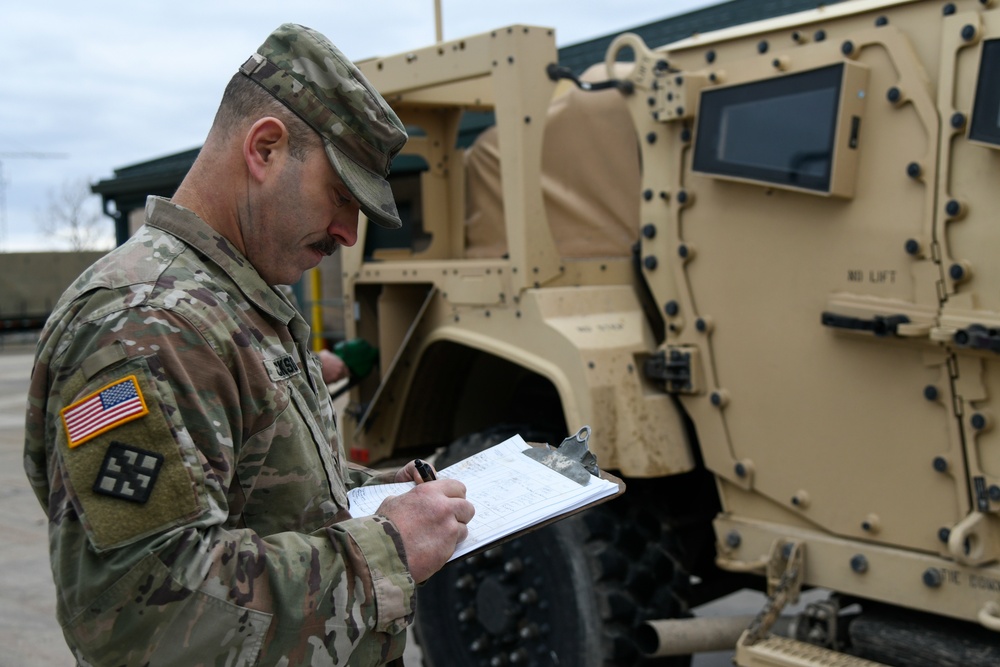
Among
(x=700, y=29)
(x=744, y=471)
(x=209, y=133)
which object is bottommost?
(x=744, y=471)

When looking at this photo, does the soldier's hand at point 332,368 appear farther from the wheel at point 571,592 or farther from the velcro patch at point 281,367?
Answer: the velcro patch at point 281,367

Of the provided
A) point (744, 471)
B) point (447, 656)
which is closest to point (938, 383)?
point (744, 471)

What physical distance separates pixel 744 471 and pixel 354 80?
2.02 meters

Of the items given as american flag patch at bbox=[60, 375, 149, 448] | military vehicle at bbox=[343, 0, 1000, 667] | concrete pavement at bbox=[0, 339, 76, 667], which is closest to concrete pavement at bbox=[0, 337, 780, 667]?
concrete pavement at bbox=[0, 339, 76, 667]

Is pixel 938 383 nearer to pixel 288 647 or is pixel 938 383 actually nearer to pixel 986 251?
pixel 986 251

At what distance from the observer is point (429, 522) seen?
1.49 meters

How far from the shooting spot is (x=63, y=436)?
128cm

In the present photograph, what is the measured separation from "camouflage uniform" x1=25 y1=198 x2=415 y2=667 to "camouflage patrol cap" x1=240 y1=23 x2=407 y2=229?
0.70 feet

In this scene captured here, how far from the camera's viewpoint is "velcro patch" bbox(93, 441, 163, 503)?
124 centimetres

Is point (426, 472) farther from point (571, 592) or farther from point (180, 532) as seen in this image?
point (571, 592)

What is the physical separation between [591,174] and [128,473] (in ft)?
9.00

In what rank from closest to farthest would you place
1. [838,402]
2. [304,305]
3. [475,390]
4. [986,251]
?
[986,251], [838,402], [475,390], [304,305]

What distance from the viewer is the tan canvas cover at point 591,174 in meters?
3.70

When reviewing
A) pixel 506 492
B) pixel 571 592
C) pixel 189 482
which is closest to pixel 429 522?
pixel 506 492
